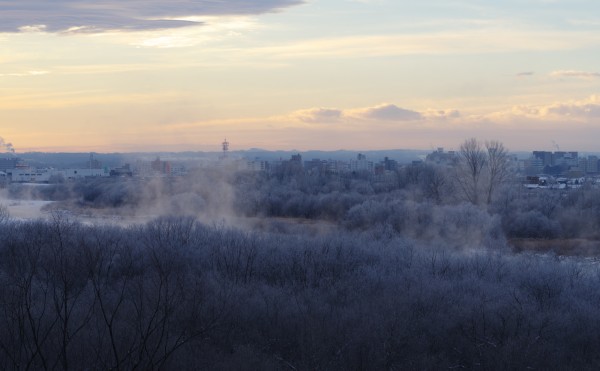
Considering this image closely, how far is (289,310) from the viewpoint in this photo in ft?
48.1

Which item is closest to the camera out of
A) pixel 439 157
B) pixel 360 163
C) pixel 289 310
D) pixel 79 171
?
pixel 289 310

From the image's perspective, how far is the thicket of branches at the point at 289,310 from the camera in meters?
11.2

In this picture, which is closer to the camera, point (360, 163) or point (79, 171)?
point (79, 171)

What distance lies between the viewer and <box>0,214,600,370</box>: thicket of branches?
11.2 meters

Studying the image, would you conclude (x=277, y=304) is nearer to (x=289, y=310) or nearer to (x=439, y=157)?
(x=289, y=310)

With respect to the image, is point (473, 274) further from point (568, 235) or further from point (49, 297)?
point (568, 235)

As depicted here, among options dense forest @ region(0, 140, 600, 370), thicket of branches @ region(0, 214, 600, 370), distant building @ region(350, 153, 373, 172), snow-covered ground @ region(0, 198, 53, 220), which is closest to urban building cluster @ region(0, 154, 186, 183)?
snow-covered ground @ region(0, 198, 53, 220)

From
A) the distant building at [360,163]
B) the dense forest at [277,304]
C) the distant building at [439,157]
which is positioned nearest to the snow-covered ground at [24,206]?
the dense forest at [277,304]

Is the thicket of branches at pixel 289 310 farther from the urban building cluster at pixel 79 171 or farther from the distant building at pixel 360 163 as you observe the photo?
the distant building at pixel 360 163

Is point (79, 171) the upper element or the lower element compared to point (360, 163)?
lower

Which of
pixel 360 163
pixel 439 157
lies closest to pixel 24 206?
pixel 439 157

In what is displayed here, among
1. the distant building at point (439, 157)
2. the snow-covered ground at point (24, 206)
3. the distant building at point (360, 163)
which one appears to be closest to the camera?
the snow-covered ground at point (24, 206)

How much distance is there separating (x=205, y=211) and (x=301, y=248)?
94.0 ft

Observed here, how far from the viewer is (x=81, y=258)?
15.2 metres
